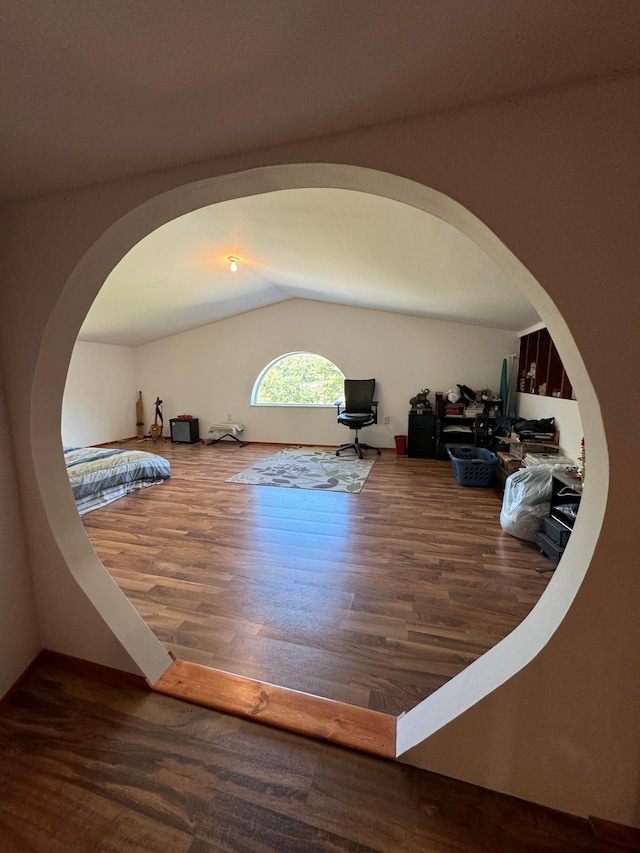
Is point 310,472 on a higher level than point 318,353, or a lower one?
lower

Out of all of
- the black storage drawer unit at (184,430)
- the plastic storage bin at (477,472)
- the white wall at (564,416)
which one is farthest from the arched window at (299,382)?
the white wall at (564,416)

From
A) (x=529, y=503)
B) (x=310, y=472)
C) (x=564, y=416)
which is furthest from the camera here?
(x=310, y=472)

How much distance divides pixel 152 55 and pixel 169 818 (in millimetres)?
1743

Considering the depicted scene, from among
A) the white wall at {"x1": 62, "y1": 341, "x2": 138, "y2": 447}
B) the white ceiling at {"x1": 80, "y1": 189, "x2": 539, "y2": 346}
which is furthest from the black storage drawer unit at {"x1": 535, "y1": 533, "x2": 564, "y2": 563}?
the white wall at {"x1": 62, "y1": 341, "x2": 138, "y2": 447}

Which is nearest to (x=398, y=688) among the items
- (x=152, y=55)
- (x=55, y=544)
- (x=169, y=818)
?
(x=169, y=818)

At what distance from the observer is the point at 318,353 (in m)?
5.43

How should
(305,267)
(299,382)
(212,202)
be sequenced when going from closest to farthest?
(212,202), (305,267), (299,382)

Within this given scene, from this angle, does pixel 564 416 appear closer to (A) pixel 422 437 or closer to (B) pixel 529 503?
(B) pixel 529 503

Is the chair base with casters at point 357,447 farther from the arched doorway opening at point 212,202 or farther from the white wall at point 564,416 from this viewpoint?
the arched doorway opening at point 212,202

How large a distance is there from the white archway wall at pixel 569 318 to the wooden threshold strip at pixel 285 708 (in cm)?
15

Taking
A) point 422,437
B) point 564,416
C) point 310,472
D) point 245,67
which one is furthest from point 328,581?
point 422,437

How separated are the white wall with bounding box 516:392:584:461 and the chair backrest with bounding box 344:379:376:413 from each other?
207 cm

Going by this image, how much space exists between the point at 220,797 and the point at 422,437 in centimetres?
434

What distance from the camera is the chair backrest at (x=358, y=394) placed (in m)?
4.93
